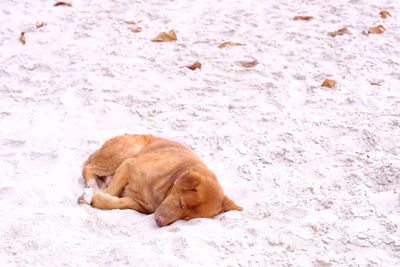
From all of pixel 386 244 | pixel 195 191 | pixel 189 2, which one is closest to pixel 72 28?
pixel 189 2

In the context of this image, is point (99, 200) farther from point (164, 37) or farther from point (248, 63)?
point (164, 37)

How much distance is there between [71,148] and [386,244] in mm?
2474

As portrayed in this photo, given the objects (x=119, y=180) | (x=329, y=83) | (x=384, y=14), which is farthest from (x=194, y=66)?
(x=384, y=14)

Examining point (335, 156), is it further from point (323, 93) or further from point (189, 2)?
point (189, 2)

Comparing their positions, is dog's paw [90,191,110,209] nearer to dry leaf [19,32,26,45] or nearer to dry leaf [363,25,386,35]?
dry leaf [19,32,26,45]

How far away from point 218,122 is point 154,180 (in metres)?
1.39

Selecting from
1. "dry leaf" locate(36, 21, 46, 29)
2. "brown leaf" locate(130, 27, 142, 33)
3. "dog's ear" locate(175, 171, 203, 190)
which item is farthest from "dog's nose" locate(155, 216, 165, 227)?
"dry leaf" locate(36, 21, 46, 29)

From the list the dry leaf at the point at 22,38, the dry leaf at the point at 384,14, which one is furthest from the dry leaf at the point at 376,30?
the dry leaf at the point at 22,38

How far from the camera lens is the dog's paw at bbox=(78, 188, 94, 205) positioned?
12.4 feet

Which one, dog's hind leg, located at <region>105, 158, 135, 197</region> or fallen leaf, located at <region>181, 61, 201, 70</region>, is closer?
dog's hind leg, located at <region>105, 158, 135, 197</region>

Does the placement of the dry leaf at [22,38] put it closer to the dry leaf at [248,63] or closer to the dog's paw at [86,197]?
the dry leaf at [248,63]

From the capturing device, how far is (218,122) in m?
5.15

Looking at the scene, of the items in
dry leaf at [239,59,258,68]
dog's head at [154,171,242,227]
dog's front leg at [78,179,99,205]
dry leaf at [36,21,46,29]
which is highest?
dog's head at [154,171,242,227]

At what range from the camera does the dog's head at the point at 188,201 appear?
3514 millimetres
